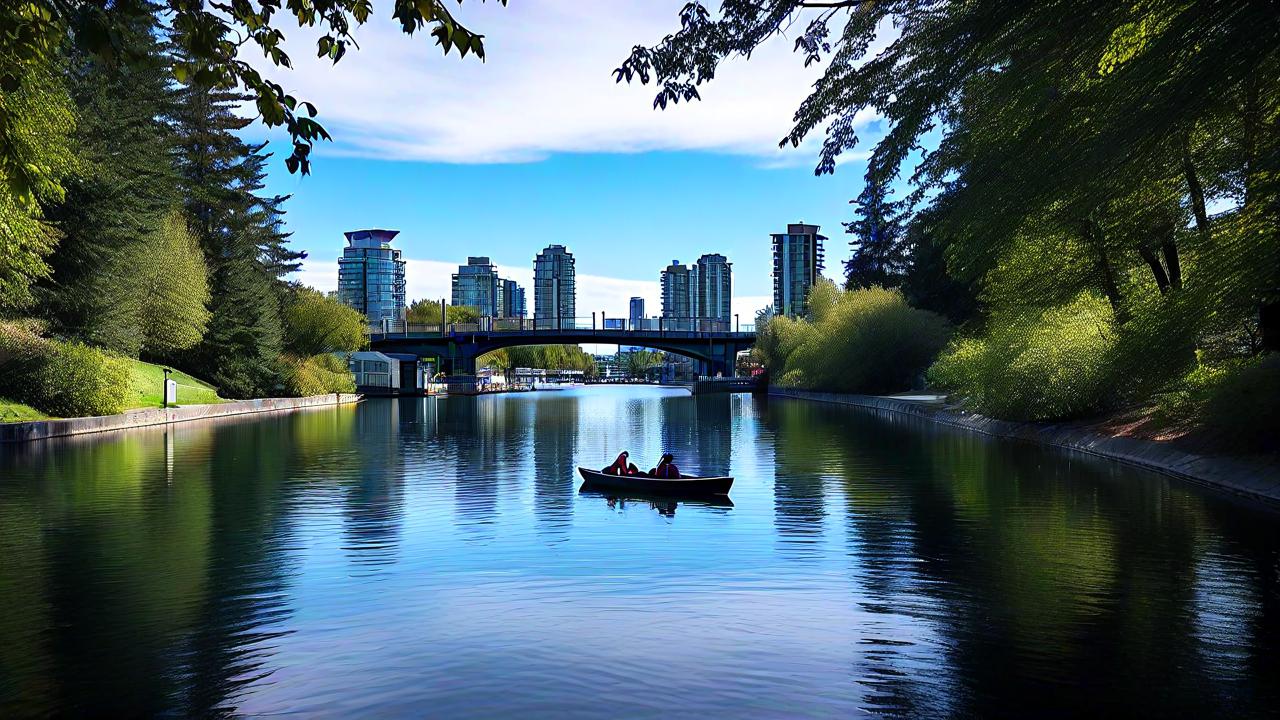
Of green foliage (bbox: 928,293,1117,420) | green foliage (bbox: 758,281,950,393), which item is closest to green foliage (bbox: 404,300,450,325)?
green foliage (bbox: 758,281,950,393)

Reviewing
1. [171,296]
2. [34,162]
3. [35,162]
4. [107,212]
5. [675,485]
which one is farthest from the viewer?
[171,296]

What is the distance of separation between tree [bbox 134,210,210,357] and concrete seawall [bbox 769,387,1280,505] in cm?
4423

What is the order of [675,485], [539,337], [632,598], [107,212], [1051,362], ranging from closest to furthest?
[632,598], [675,485], [1051,362], [107,212], [539,337]

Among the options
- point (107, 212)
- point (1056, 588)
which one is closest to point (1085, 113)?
point (1056, 588)

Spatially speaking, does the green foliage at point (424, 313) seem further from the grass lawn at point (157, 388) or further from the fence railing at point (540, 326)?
the grass lawn at point (157, 388)

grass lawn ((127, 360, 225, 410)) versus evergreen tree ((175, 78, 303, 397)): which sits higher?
evergreen tree ((175, 78, 303, 397))

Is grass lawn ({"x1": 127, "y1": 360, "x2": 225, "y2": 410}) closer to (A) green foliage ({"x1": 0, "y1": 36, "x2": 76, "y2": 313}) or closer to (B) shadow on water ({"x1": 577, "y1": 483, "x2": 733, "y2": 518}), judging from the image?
(A) green foliage ({"x1": 0, "y1": 36, "x2": 76, "y2": 313})

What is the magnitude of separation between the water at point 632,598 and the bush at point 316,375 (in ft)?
173

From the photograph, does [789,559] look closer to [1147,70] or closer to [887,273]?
[1147,70]

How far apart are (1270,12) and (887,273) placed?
306ft

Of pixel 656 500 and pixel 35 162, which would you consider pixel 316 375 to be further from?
pixel 656 500

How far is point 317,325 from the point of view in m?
88.9

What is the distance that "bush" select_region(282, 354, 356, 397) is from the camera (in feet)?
258

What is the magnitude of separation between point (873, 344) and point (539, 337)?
59.5 metres
